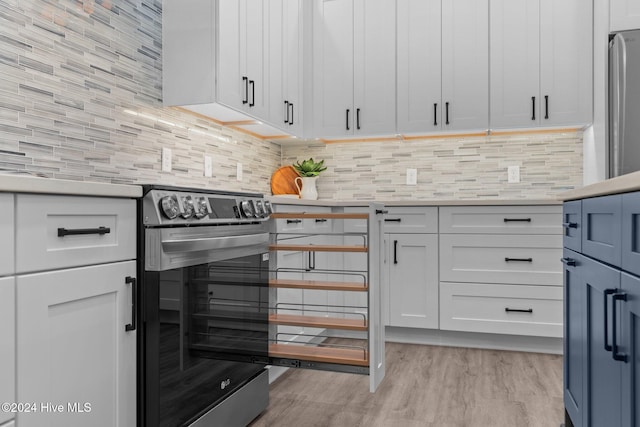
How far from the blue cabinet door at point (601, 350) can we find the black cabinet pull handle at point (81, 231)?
1.25 metres

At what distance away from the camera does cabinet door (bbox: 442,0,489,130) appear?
3.39m

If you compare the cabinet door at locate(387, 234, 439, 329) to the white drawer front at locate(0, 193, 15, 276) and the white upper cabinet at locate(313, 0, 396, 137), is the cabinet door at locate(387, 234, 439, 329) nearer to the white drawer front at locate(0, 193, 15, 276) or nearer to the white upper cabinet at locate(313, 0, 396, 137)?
the white upper cabinet at locate(313, 0, 396, 137)

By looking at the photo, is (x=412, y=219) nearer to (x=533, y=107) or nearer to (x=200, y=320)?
(x=533, y=107)

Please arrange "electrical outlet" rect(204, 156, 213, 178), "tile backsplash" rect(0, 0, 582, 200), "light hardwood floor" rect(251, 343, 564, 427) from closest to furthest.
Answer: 1. "tile backsplash" rect(0, 0, 582, 200)
2. "light hardwood floor" rect(251, 343, 564, 427)
3. "electrical outlet" rect(204, 156, 213, 178)

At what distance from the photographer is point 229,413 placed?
6.09ft

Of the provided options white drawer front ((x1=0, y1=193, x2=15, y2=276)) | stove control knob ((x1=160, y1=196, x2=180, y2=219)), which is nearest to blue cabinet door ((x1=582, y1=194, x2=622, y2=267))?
stove control knob ((x1=160, y1=196, x2=180, y2=219))

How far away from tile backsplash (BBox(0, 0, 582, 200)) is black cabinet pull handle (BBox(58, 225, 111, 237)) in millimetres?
637

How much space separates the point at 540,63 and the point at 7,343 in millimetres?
3342

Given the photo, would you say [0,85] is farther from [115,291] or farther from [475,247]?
[475,247]

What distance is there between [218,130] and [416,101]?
4.71 ft

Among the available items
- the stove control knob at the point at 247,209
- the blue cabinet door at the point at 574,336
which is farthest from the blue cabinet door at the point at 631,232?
the stove control knob at the point at 247,209

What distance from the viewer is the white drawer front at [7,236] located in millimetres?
993

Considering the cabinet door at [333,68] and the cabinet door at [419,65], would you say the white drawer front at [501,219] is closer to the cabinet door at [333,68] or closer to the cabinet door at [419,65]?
the cabinet door at [419,65]

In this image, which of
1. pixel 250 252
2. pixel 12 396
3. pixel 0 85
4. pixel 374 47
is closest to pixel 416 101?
pixel 374 47
